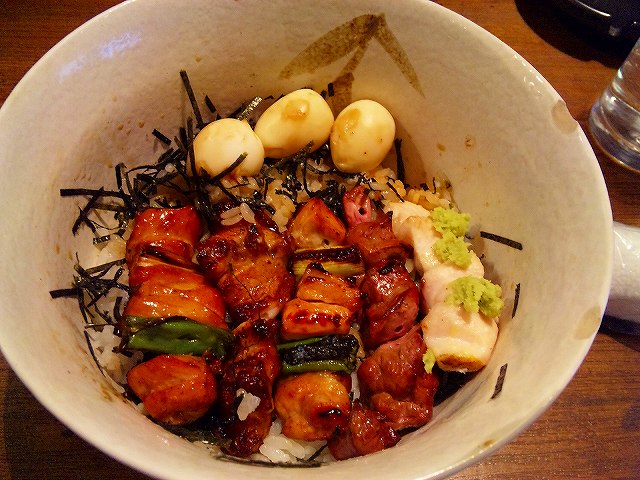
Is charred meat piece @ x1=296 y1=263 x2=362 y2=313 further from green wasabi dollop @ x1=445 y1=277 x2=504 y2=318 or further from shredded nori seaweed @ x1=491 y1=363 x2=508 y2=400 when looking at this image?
shredded nori seaweed @ x1=491 y1=363 x2=508 y2=400

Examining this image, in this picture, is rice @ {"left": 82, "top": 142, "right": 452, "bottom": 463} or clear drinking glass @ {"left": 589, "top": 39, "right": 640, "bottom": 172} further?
clear drinking glass @ {"left": 589, "top": 39, "right": 640, "bottom": 172}

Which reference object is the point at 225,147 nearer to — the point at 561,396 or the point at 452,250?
the point at 452,250

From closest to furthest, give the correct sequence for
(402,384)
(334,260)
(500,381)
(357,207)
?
(500,381), (402,384), (334,260), (357,207)

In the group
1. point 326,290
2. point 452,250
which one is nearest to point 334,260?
point 326,290

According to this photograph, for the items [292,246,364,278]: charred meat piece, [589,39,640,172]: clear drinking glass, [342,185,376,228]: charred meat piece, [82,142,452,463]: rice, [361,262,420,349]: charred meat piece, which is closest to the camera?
[82,142,452,463]: rice

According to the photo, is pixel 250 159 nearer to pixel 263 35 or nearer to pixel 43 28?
pixel 263 35

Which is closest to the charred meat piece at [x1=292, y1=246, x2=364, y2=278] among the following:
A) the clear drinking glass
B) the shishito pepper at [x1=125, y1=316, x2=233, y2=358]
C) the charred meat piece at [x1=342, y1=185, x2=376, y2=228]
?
the charred meat piece at [x1=342, y1=185, x2=376, y2=228]

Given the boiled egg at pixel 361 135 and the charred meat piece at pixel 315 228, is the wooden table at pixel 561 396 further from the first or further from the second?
the boiled egg at pixel 361 135
